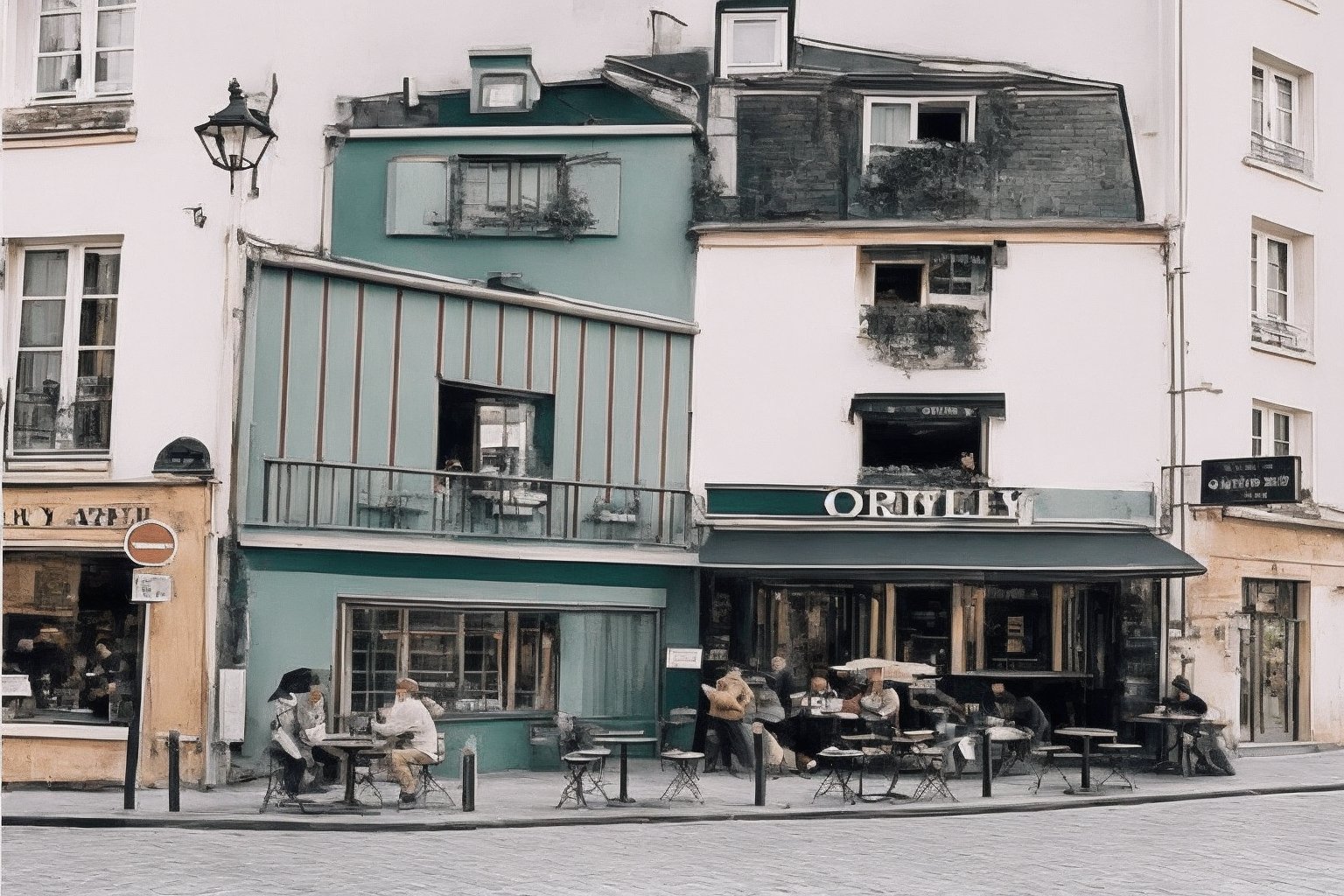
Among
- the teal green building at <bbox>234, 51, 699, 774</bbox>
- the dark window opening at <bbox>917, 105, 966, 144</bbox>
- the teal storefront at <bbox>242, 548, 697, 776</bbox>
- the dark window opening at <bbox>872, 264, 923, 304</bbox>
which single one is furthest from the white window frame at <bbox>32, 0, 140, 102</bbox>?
the dark window opening at <bbox>917, 105, 966, 144</bbox>

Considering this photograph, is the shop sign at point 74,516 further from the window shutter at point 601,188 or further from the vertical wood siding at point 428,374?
the window shutter at point 601,188

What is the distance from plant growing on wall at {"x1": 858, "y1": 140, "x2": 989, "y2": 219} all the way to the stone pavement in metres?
7.63

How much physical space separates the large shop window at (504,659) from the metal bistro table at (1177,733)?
6.08 meters

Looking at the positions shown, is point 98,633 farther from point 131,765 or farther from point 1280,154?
point 1280,154

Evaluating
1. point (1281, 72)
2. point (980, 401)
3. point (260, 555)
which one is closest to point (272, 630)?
point (260, 555)

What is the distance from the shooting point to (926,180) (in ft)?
73.7

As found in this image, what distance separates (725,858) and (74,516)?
901 cm

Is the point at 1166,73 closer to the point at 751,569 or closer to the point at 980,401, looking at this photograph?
the point at 980,401

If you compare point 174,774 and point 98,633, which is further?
point 98,633

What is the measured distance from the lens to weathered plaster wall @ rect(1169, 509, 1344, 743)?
21.9 meters

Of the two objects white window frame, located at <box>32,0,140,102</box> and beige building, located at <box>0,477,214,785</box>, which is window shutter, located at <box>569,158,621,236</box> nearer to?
white window frame, located at <box>32,0,140,102</box>

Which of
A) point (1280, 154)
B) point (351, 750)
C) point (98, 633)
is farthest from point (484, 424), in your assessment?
point (1280, 154)

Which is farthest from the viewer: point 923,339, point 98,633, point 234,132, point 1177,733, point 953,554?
point 923,339

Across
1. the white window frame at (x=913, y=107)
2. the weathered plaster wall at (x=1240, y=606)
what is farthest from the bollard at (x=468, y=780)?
the white window frame at (x=913, y=107)
